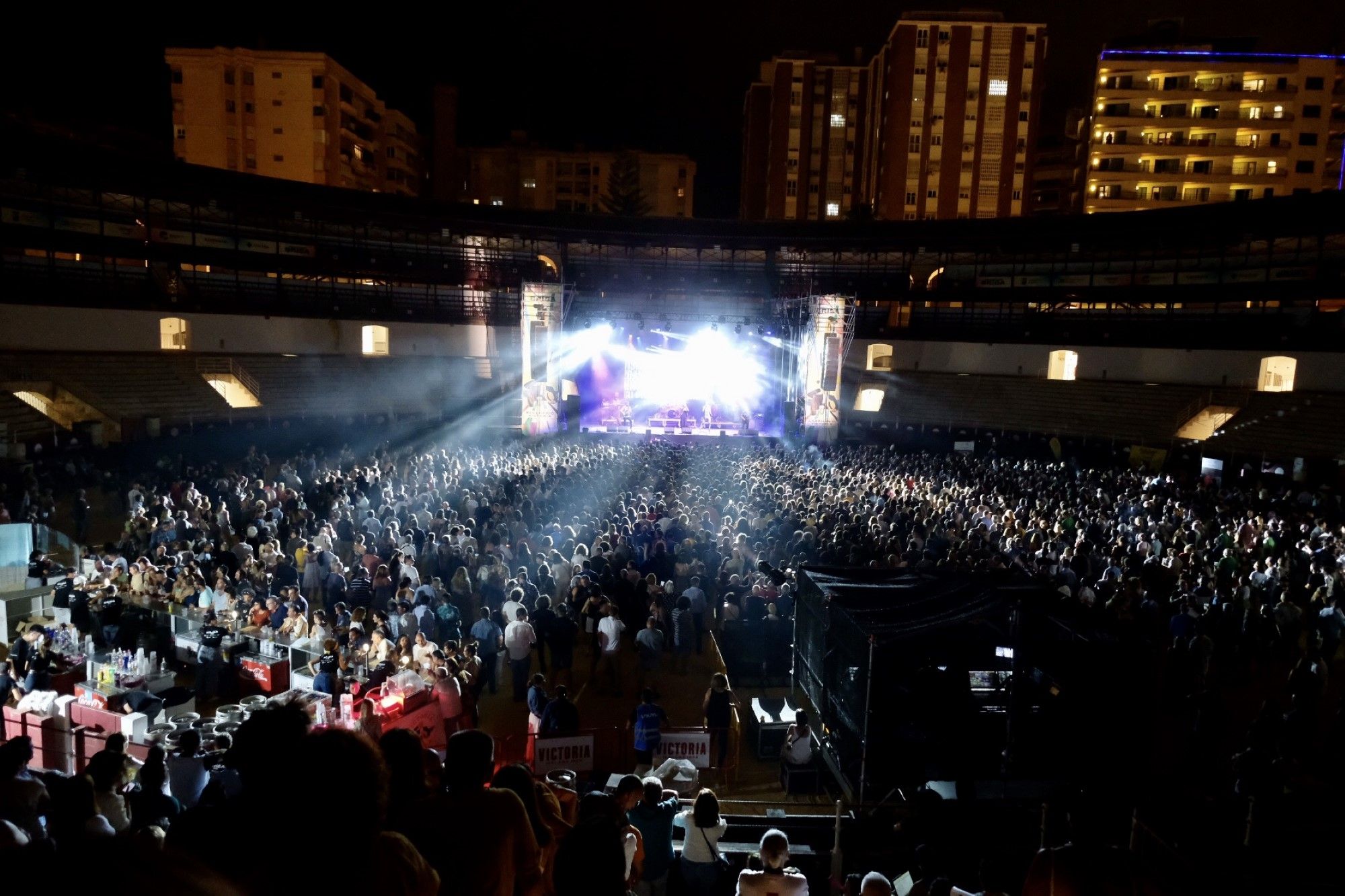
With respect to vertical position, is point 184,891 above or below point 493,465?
above

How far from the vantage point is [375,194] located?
30828 mm

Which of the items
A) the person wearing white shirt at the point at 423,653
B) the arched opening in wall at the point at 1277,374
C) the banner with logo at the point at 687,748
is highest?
the arched opening in wall at the point at 1277,374

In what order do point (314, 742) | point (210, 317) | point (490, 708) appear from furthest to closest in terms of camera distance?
point (210, 317), point (490, 708), point (314, 742)

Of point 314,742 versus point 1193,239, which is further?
point 1193,239

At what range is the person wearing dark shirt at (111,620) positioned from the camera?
8742 millimetres

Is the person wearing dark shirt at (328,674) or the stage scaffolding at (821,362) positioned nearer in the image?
the person wearing dark shirt at (328,674)

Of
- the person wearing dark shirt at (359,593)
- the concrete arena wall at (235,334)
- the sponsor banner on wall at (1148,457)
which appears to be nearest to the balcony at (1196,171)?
the sponsor banner on wall at (1148,457)

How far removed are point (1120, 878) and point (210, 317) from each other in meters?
30.8

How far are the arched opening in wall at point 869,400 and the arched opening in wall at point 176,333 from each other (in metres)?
26.5

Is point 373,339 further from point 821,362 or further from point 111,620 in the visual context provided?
point 111,620

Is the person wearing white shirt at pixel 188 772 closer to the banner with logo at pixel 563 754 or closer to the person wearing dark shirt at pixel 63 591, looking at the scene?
the banner with logo at pixel 563 754

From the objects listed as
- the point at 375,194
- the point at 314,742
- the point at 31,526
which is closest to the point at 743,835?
the point at 314,742

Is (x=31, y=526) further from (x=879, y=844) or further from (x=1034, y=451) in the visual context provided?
(x=1034, y=451)

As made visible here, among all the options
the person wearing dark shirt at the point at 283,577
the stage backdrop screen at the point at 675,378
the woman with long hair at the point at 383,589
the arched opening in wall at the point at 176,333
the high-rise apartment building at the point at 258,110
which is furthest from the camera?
the high-rise apartment building at the point at 258,110
